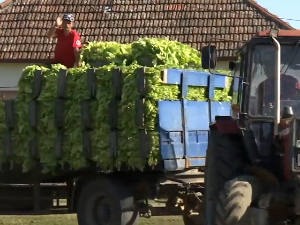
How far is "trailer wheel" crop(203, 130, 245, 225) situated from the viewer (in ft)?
28.6

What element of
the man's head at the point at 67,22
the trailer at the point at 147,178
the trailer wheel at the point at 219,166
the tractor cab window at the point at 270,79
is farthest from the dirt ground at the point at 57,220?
the tractor cab window at the point at 270,79

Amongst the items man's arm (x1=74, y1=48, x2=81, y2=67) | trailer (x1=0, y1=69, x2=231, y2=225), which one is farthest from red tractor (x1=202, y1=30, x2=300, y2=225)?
man's arm (x1=74, y1=48, x2=81, y2=67)

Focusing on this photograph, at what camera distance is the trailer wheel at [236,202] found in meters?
8.00

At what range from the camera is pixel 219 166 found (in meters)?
8.74

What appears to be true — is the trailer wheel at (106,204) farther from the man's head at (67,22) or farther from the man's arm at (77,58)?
the man's head at (67,22)

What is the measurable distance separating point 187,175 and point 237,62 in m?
1.83

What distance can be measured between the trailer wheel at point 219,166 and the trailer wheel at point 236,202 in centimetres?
46

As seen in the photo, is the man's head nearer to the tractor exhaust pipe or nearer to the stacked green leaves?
the stacked green leaves

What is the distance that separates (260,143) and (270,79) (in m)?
0.68

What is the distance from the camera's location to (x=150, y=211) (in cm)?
1096

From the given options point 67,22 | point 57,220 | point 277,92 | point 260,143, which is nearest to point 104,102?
point 67,22

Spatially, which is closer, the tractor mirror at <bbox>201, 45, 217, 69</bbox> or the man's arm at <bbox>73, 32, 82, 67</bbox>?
the tractor mirror at <bbox>201, 45, 217, 69</bbox>

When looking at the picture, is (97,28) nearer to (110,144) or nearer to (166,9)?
(166,9)

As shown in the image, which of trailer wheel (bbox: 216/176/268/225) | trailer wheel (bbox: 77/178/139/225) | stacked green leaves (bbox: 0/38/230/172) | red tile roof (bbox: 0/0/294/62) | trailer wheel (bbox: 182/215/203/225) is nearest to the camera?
trailer wheel (bbox: 216/176/268/225)
